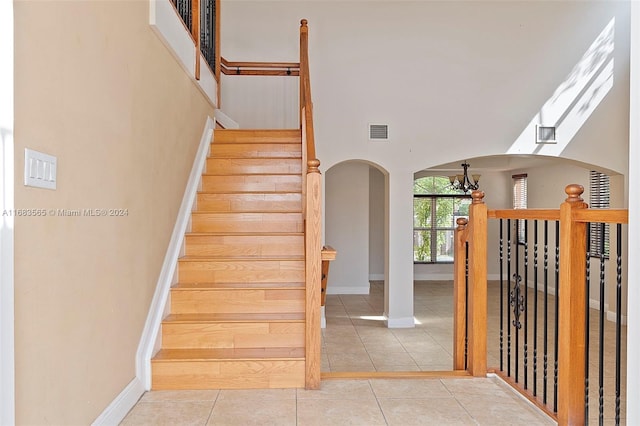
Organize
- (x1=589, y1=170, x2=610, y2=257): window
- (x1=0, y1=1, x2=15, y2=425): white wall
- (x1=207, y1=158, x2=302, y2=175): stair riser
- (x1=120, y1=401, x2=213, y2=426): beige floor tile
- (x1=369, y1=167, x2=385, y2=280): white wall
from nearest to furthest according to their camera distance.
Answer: (x1=0, y1=1, x2=15, y2=425): white wall
(x1=120, y1=401, x2=213, y2=426): beige floor tile
(x1=207, y1=158, x2=302, y2=175): stair riser
(x1=589, y1=170, x2=610, y2=257): window
(x1=369, y1=167, x2=385, y2=280): white wall

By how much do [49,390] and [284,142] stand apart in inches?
134

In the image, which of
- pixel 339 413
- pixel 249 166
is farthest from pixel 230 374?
pixel 249 166

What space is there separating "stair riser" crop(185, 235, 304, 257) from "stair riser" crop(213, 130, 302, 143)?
56.0 inches

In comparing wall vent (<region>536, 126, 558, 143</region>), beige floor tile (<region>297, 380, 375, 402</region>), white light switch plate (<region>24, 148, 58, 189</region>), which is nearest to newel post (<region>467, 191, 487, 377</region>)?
beige floor tile (<region>297, 380, 375, 402</region>)

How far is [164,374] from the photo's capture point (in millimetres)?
2568

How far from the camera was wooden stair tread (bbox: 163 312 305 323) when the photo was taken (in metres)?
2.84

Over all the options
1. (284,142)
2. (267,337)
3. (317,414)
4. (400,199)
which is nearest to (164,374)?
(267,337)

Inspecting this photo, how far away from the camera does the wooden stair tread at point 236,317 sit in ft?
9.30

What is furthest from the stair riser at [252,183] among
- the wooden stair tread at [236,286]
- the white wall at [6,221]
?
the white wall at [6,221]

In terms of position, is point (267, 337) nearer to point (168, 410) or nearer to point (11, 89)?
point (168, 410)

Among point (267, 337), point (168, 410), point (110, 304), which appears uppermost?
point (110, 304)

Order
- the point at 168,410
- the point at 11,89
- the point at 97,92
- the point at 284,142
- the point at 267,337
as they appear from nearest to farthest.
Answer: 1. the point at 11,89
2. the point at 97,92
3. the point at 168,410
4. the point at 267,337
5. the point at 284,142

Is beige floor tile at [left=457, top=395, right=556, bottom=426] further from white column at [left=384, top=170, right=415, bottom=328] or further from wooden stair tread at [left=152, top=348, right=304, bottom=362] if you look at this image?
white column at [left=384, top=170, right=415, bottom=328]

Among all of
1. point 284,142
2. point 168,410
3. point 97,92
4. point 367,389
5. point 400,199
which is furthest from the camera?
point 400,199
